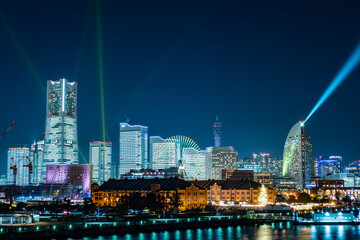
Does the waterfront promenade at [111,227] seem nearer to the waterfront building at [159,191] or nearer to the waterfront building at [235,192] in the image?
the waterfront building at [159,191]

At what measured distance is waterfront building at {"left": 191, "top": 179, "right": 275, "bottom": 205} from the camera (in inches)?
6142

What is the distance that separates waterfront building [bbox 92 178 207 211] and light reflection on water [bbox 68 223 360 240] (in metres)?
29.1

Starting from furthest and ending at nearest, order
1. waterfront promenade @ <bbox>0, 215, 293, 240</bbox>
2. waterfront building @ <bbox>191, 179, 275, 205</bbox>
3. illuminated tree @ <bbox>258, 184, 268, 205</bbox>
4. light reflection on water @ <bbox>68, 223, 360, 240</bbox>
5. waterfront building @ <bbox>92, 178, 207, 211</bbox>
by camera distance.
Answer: waterfront building @ <bbox>191, 179, 275, 205</bbox> → illuminated tree @ <bbox>258, 184, 268, 205</bbox> → waterfront building @ <bbox>92, 178, 207, 211</bbox> → light reflection on water @ <bbox>68, 223, 360, 240</bbox> → waterfront promenade @ <bbox>0, 215, 293, 240</bbox>

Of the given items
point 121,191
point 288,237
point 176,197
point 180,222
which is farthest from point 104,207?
point 288,237

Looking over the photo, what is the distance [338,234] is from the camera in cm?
8875

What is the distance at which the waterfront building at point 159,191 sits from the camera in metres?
128

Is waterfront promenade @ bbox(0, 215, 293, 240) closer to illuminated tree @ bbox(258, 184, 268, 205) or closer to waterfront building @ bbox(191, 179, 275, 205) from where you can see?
illuminated tree @ bbox(258, 184, 268, 205)

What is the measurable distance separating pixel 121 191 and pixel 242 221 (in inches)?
1600

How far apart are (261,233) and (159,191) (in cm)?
4342

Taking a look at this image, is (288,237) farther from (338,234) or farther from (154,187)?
(154,187)

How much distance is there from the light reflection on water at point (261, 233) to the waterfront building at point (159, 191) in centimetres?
2912

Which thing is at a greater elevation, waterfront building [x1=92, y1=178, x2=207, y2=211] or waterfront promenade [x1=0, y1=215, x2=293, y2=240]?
waterfront building [x1=92, y1=178, x2=207, y2=211]

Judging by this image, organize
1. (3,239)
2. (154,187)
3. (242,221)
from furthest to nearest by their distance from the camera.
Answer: (154,187), (242,221), (3,239)

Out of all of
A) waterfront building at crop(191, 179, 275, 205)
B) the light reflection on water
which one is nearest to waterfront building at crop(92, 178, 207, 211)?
waterfront building at crop(191, 179, 275, 205)
